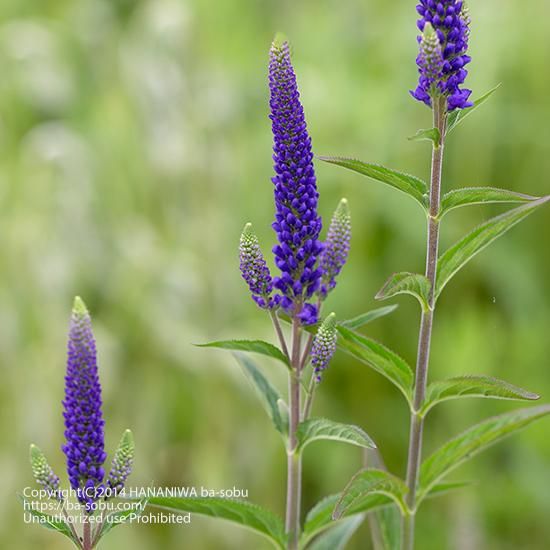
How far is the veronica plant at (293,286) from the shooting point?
2.20 ft

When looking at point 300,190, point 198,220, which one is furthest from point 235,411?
point 300,190

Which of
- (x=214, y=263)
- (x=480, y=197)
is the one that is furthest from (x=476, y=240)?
(x=214, y=263)

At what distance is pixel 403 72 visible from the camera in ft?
8.29

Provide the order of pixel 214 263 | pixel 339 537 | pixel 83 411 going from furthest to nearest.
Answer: pixel 214 263 → pixel 339 537 → pixel 83 411

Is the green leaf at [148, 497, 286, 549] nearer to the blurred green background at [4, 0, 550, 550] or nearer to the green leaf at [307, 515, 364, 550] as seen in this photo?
the green leaf at [307, 515, 364, 550]

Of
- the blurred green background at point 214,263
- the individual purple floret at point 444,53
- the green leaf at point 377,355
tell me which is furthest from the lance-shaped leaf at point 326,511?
the blurred green background at point 214,263

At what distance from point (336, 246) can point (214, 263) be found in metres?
1.30

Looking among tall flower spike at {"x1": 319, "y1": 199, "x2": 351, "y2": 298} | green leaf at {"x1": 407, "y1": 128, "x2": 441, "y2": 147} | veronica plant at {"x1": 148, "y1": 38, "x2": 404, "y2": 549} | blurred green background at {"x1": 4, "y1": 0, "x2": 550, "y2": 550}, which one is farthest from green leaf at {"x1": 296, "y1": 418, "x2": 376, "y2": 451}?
blurred green background at {"x1": 4, "y1": 0, "x2": 550, "y2": 550}

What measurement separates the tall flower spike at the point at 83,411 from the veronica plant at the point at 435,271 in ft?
0.56

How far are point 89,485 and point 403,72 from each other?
2029 millimetres

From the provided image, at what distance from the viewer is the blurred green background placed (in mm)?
1963

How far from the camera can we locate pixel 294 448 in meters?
0.76

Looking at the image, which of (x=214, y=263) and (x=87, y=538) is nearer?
(x=87, y=538)

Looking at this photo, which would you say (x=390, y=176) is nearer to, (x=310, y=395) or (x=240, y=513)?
(x=310, y=395)
